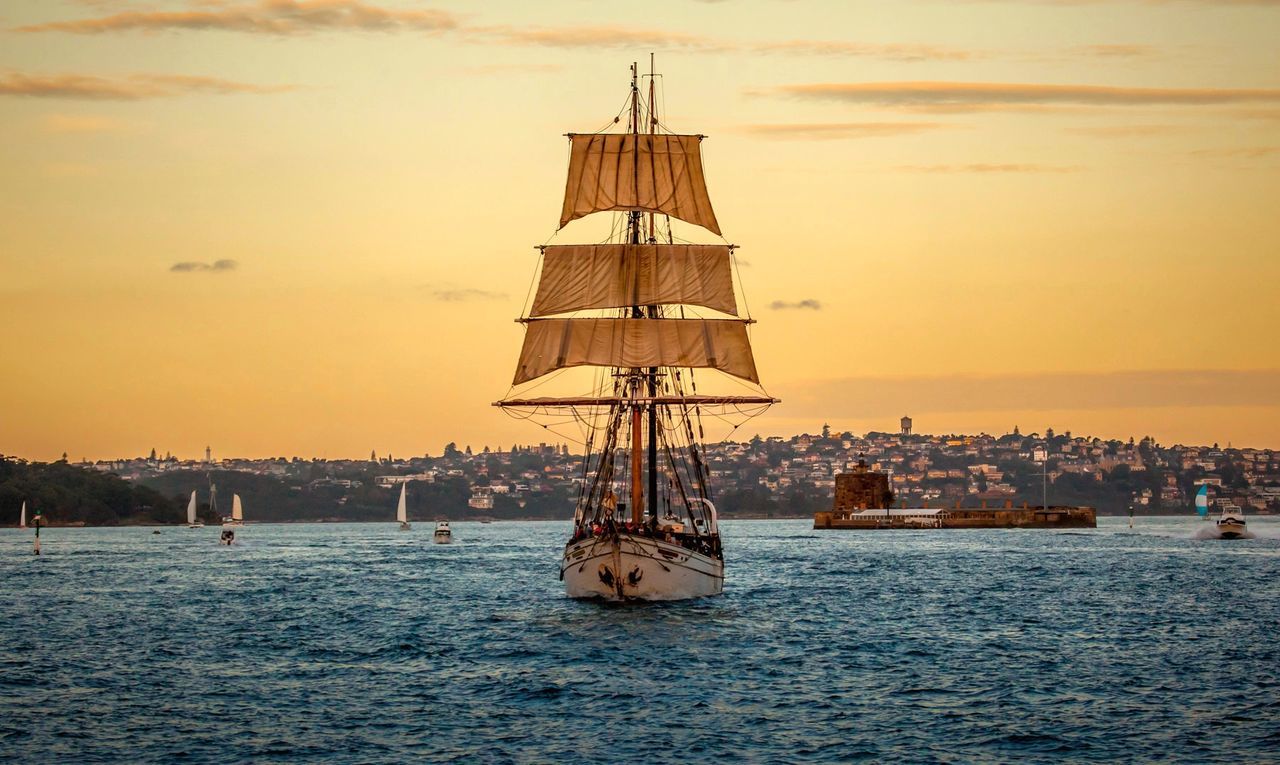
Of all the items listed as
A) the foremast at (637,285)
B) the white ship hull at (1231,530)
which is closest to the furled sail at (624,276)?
the foremast at (637,285)

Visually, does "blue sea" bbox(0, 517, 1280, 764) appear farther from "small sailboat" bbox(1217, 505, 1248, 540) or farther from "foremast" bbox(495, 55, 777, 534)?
"small sailboat" bbox(1217, 505, 1248, 540)

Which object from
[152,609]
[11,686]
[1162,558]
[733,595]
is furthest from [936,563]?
[11,686]

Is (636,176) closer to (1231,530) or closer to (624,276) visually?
(624,276)

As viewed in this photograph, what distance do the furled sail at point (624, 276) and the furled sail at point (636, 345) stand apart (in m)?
0.91

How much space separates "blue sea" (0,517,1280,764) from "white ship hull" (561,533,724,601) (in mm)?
731

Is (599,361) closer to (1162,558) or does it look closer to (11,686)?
(11,686)

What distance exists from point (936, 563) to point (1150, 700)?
67.4 meters

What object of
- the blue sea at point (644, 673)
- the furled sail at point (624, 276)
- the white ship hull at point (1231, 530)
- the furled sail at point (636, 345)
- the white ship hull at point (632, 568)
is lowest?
the blue sea at point (644, 673)

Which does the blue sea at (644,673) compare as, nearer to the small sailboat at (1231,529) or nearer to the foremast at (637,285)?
the foremast at (637,285)

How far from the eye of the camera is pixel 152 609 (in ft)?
210

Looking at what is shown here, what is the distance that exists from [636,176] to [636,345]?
709 centimetres

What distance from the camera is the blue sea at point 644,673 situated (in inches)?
1275

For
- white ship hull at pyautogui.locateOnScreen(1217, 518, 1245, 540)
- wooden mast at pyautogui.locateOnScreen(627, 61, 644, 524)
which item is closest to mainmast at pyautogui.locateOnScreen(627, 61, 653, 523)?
wooden mast at pyautogui.locateOnScreen(627, 61, 644, 524)

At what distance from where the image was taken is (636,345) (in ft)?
221
